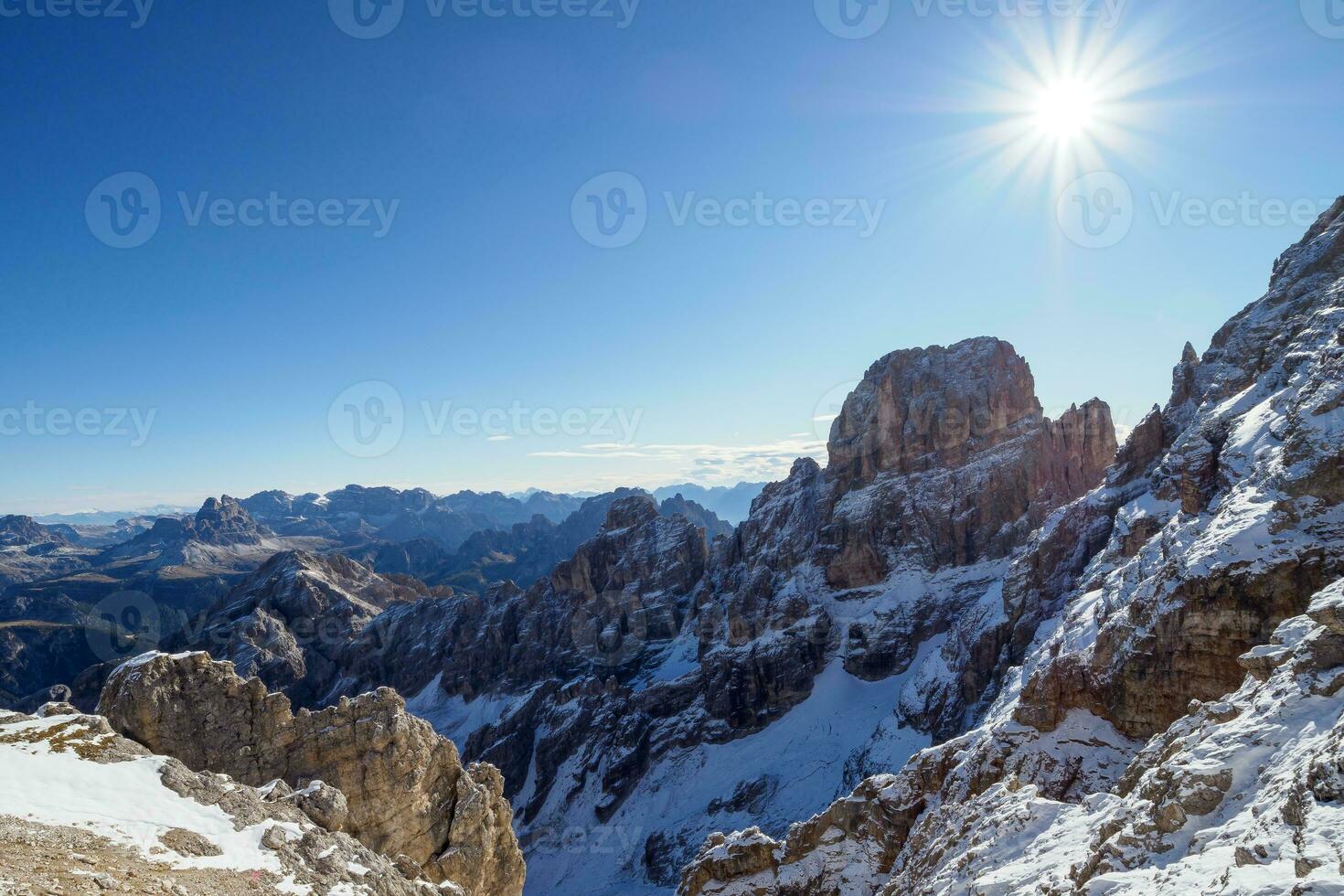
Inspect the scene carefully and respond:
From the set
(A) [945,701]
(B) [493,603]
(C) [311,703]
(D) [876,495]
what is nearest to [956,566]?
(D) [876,495]

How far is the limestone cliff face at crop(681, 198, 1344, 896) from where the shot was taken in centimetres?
1894

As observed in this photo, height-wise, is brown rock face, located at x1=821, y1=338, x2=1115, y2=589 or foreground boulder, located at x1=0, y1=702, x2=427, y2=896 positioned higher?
brown rock face, located at x1=821, y1=338, x2=1115, y2=589

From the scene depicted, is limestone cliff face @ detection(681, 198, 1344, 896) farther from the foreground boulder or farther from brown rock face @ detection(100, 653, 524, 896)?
the foreground boulder

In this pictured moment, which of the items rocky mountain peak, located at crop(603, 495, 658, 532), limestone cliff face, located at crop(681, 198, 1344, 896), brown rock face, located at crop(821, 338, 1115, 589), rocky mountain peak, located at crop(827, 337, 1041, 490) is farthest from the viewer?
rocky mountain peak, located at crop(603, 495, 658, 532)

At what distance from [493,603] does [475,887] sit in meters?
128

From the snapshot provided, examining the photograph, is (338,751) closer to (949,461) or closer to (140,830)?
(140,830)

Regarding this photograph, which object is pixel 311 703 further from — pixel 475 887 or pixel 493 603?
pixel 475 887

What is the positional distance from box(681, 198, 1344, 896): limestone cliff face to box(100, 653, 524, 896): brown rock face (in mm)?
19859

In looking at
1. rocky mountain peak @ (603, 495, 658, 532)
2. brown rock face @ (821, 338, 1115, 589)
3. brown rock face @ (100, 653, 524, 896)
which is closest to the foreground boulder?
brown rock face @ (100, 653, 524, 896)

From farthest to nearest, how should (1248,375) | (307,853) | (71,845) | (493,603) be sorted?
(493,603)
(1248,375)
(307,853)
(71,845)

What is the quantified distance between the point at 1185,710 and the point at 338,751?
52.0 meters

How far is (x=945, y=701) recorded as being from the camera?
88375mm

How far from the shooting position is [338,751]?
38938 mm

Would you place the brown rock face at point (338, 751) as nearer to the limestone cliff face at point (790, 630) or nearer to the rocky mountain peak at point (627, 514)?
the limestone cliff face at point (790, 630)
